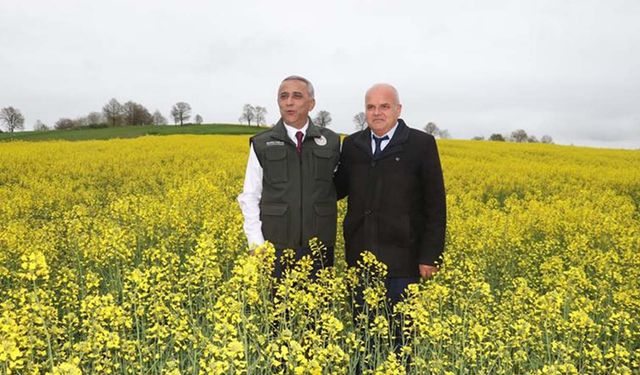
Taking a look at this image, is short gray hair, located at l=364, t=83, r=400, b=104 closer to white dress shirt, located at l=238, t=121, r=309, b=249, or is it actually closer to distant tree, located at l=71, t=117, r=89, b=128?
white dress shirt, located at l=238, t=121, r=309, b=249

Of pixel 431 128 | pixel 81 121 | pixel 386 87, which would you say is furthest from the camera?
pixel 81 121

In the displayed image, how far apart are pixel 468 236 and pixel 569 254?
1298 millimetres

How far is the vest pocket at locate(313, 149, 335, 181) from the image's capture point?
12.7 ft

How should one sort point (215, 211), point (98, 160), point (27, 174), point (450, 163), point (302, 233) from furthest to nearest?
point (450, 163)
point (98, 160)
point (27, 174)
point (215, 211)
point (302, 233)

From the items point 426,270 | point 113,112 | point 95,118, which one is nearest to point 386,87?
point 426,270

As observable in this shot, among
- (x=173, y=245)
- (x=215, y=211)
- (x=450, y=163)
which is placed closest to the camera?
(x=173, y=245)

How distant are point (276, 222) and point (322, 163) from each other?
610 mm

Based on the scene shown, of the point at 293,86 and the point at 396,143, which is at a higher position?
the point at 293,86

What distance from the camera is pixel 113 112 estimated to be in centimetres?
7625

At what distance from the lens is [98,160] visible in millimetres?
16938

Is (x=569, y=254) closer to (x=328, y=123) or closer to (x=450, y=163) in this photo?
(x=450, y=163)

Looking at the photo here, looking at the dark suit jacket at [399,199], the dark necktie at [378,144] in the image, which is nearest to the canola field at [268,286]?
the dark suit jacket at [399,199]

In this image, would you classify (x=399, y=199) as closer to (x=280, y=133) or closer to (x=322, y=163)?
(x=322, y=163)

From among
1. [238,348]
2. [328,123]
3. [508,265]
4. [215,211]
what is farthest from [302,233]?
[328,123]
